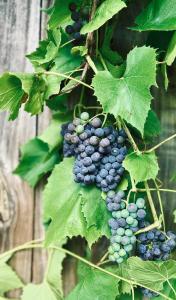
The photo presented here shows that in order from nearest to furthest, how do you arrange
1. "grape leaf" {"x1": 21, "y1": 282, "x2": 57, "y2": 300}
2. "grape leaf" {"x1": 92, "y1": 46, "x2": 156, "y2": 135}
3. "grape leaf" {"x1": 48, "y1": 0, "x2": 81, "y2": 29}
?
"grape leaf" {"x1": 92, "y1": 46, "x2": 156, "y2": 135} → "grape leaf" {"x1": 48, "y1": 0, "x2": 81, "y2": 29} → "grape leaf" {"x1": 21, "y1": 282, "x2": 57, "y2": 300}

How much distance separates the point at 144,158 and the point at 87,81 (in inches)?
13.8

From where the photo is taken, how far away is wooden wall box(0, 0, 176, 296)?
5.40 feet

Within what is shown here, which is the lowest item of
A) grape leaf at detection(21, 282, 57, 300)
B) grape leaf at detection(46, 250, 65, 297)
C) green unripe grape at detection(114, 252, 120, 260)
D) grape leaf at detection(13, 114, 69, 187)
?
grape leaf at detection(21, 282, 57, 300)

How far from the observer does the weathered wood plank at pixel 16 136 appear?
64.9 inches

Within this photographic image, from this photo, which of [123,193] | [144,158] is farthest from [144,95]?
[123,193]

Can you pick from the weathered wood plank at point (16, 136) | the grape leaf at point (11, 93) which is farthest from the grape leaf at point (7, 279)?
the grape leaf at point (11, 93)

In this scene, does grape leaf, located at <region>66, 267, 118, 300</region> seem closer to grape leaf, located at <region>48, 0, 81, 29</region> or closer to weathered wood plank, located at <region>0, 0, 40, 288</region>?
weathered wood plank, located at <region>0, 0, 40, 288</region>

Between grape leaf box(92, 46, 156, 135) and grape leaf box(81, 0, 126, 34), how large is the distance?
0.39 feet

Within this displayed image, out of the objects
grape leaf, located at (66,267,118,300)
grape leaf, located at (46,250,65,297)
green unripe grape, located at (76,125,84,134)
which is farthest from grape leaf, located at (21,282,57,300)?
green unripe grape, located at (76,125,84,134)

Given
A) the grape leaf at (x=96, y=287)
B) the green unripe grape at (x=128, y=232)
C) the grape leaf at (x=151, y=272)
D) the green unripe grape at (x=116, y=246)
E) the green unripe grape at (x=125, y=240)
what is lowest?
the grape leaf at (x=96, y=287)

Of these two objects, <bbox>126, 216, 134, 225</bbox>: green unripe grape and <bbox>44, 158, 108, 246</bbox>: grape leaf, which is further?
<bbox>44, 158, 108, 246</bbox>: grape leaf

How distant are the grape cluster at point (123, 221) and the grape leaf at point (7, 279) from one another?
55 cm

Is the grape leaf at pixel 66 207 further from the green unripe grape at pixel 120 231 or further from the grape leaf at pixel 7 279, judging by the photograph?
the grape leaf at pixel 7 279

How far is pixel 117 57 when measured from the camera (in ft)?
4.76
